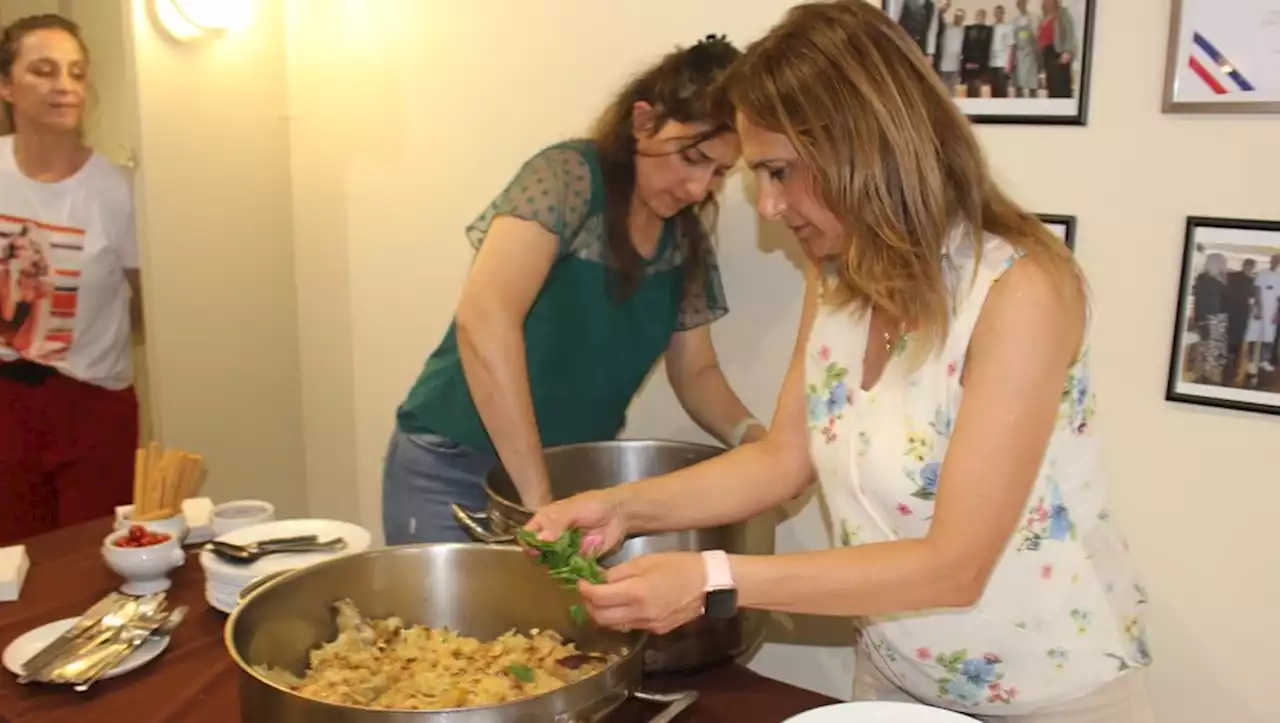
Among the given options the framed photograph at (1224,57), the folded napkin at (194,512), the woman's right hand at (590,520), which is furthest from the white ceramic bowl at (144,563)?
the framed photograph at (1224,57)

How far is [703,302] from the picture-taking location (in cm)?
207

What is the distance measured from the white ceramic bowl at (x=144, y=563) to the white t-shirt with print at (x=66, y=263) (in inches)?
52.8

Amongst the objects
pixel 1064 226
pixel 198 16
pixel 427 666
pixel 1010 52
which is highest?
pixel 198 16

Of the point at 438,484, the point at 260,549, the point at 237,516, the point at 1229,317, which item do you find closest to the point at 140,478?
the point at 237,516

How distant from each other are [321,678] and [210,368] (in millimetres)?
1832

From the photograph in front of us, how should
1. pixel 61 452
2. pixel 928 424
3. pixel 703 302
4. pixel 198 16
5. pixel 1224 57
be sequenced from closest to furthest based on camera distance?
1. pixel 928 424
2. pixel 1224 57
3. pixel 703 302
4. pixel 198 16
5. pixel 61 452

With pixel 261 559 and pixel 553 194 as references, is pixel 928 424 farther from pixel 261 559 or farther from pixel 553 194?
pixel 261 559

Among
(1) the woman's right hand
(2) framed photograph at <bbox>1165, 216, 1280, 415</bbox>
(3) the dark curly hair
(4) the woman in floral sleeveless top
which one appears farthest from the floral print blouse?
(3) the dark curly hair

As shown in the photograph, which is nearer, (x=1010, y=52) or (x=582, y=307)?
(x=1010, y=52)

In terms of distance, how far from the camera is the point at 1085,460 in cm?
126

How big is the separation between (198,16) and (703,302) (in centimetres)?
150

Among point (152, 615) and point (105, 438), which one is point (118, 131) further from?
point (152, 615)

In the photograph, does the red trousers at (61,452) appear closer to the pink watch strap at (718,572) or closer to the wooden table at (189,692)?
the wooden table at (189,692)

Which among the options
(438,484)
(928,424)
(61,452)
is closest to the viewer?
(928,424)
